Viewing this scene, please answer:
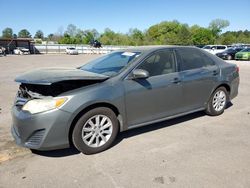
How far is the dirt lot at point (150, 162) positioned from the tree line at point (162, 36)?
217 feet

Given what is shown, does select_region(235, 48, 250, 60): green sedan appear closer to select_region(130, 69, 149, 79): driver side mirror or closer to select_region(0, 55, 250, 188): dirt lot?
select_region(0, 55, 250, 188): dirt lot

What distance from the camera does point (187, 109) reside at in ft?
16.8

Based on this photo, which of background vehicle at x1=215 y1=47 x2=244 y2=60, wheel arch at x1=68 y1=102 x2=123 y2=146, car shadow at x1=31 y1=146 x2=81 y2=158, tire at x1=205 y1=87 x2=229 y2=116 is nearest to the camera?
wheel arch at x1=68 y1=102 x2=123 y2=146

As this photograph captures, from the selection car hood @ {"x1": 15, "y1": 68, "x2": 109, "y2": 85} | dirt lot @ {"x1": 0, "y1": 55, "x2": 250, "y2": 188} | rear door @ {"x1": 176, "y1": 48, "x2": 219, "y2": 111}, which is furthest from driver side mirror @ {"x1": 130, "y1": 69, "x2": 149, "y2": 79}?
dirt lot @ {"x1": 0, "y1": 55, "x2": 250, "y2": 188}

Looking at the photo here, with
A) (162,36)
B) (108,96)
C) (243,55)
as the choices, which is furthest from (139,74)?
(162,36)

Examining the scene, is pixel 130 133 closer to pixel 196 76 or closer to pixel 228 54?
pixel 196 76

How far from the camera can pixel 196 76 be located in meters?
5.17

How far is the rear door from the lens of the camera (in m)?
5.02

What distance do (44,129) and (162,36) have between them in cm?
10032

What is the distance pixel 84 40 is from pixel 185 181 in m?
91.0

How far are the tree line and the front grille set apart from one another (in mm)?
67441

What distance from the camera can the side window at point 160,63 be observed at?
14.9 feet

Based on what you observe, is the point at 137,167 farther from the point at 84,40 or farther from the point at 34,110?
the point at 84,40

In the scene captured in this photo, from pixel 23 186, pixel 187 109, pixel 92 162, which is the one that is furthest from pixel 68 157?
pixel 187 109
